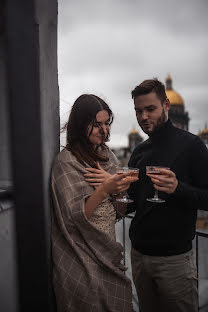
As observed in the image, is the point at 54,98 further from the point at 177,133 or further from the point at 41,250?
the point at 177,133

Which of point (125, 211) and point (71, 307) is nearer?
point (71, 307)

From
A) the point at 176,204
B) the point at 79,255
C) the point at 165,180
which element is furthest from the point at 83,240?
the point at 176,204

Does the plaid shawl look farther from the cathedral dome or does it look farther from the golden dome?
the golden dome

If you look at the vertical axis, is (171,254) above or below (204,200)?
below

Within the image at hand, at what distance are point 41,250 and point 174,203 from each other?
1.20 m

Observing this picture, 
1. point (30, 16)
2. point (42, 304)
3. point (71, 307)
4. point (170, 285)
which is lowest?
point (170, 285)

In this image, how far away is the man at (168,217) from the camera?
199 centimetres

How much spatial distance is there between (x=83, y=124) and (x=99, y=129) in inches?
4.4

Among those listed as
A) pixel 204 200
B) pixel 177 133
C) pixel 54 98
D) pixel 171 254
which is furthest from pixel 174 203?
pixel 54 98

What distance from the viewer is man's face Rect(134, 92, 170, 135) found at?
87.8 inches

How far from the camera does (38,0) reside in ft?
3.89

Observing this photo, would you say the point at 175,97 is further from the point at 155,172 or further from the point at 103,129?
the point at 103,129

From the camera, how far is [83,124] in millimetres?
1769

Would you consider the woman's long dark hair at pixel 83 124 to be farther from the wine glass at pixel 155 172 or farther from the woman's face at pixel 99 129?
the wine glass at pixel 155 172
